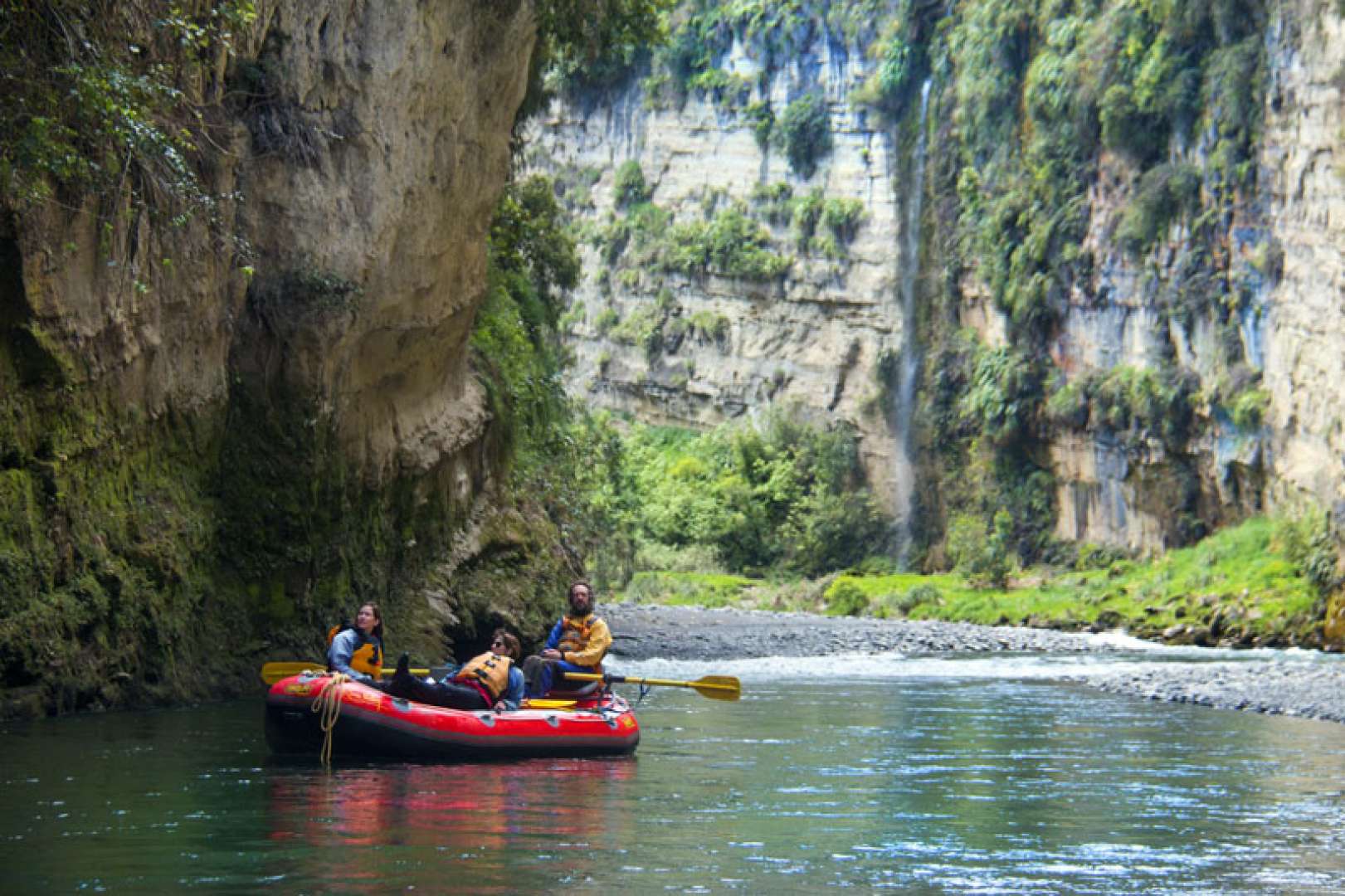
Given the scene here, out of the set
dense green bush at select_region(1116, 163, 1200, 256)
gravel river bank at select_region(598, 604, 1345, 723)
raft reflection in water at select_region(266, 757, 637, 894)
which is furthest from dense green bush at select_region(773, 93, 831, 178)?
raft reflection in water at select_region(266, 757, 637, 894)

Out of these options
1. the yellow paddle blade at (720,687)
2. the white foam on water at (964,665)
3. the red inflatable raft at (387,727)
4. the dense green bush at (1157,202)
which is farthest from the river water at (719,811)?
the dense green bush at (1157,202)

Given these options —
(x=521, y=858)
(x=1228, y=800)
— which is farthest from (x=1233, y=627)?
(x=521, y=858)

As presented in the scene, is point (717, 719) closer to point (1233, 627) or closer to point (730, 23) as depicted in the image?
point (1233, 627)

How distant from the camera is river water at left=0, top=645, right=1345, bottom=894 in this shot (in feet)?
26.3

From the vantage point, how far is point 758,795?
11.1 meters

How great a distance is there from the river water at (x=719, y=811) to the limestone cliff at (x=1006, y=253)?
67.7 feet

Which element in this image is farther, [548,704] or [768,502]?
[768,502]

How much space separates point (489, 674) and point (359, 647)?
47.7 inches

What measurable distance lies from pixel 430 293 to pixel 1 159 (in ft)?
26.9

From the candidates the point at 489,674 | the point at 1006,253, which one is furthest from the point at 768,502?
the point at 489,674

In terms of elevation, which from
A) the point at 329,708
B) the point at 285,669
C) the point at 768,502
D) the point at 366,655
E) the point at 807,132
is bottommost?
the point at 329,708

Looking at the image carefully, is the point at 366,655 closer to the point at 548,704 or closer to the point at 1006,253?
the point at 548,704

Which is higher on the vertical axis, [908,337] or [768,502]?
[908,337]

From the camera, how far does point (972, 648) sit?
28984mm
